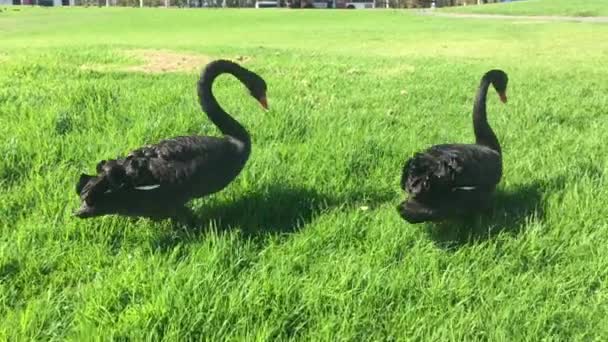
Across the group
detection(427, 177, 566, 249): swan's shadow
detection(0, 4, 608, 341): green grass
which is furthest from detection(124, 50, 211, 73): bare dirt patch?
detection(427, 177, 566, 249): swan's shadow

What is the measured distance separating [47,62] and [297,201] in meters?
7.34

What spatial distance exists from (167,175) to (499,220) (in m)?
2.07

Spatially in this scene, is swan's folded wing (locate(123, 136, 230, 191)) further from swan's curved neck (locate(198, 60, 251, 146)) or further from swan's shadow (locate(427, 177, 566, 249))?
swan's shadow (locate(427, 177, 566, 249))

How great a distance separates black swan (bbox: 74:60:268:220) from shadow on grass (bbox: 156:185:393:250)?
0.45 ft

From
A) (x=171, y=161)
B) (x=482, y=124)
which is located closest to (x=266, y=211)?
(x=171, y=161)

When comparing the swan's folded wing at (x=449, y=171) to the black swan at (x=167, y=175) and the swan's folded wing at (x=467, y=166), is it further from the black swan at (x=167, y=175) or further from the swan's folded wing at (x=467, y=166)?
the black swan at (x=167, y=175)

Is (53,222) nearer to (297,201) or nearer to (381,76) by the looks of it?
(297,201)

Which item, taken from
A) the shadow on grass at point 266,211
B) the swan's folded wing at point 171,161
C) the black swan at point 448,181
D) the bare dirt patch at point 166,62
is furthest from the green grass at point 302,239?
the bare dirt patch at point 166,62

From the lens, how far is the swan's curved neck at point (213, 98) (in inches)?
147

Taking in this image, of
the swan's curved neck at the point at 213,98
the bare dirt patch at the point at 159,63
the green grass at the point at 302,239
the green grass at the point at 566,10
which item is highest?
the green grass at the point at 566,10

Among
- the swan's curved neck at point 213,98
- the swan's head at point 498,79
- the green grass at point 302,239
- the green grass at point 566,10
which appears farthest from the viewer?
the green grass at point 566,10

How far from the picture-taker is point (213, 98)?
12.4 feet

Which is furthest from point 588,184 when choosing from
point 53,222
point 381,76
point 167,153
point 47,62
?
point 47,62

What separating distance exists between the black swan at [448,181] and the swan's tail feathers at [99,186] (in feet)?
5.03
